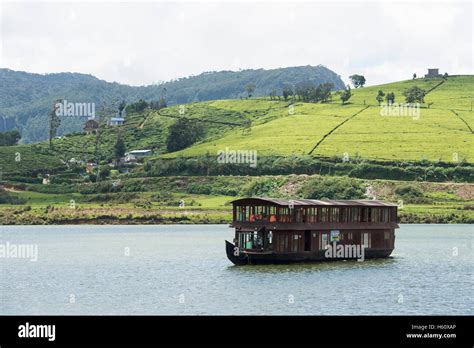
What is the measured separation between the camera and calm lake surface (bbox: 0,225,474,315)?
5844 cm

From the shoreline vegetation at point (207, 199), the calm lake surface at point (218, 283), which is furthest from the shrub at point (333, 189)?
the calm lake surface at point (218, 283)

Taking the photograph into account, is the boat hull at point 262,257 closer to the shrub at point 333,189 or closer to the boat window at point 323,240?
the boat window at point 323,240

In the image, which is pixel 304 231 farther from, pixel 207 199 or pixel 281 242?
pixel 207 199

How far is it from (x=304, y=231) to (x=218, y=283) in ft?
49.7

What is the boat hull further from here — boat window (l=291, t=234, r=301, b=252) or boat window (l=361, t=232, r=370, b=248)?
boat window (l=361, t=232, r=370, b=248)

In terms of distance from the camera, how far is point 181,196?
172 m

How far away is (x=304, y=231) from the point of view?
267 feet

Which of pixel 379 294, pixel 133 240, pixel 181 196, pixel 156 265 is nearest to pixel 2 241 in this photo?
pixel 133 240

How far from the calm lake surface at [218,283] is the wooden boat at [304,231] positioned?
1.50 meters

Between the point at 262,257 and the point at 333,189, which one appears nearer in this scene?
the point at 262,257

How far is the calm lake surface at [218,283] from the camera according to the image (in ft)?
192

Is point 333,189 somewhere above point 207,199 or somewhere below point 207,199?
above

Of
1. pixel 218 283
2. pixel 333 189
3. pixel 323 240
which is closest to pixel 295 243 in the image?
pixel 323 240
